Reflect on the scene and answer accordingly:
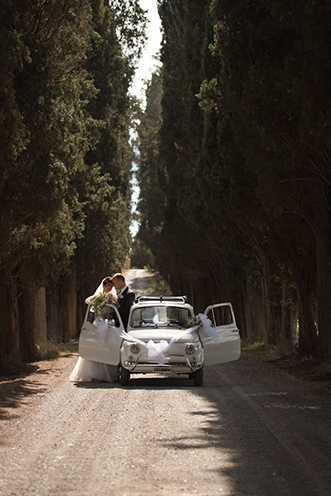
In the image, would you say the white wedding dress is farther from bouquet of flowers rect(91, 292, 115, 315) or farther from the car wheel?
the car wheel

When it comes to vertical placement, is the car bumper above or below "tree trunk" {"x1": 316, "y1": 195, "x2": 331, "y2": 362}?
below

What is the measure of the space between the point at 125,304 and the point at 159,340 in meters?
1.86

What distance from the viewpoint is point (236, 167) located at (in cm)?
1711

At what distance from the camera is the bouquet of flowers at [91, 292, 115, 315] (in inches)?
517

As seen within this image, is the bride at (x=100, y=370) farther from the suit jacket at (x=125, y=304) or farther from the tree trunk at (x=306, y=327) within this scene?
the tree trunk at (x=306, y=327)

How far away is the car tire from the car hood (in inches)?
26.4

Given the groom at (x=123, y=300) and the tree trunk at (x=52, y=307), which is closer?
the groom at (x=123, y=300)

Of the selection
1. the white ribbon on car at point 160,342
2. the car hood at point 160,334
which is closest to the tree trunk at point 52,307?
the white ribbon on car at point 160,342

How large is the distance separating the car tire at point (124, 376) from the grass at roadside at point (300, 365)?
3613mm

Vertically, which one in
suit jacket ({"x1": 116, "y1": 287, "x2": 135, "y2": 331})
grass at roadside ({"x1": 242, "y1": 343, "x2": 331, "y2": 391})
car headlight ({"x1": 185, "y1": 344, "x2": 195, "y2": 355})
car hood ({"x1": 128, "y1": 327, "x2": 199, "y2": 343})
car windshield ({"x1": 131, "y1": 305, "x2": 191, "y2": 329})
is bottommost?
grass at roadside ({"x1": 242, "y1": 343, "x2": 331, "y2": 391})

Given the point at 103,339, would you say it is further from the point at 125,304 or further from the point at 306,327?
the point at 306,327

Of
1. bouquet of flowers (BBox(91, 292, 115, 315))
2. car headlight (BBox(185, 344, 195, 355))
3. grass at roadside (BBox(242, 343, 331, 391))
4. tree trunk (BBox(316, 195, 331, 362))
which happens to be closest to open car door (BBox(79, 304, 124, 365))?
bouquet of flowers (BBox(91, 292, 115, 315))

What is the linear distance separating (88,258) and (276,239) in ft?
41.5

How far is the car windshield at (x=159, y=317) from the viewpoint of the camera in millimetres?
13297
